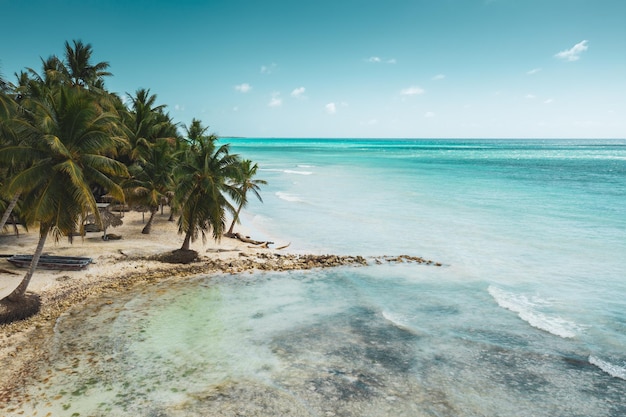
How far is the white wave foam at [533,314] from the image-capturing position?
47.5 ft

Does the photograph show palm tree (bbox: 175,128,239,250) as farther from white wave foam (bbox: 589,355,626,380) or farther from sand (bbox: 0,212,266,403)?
white wave foam (bbox: 589,355,626,380)

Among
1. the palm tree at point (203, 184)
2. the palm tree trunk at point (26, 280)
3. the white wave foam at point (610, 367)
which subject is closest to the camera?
the white wave foam at point (610, 367)

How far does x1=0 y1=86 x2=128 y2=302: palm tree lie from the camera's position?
41.0ft

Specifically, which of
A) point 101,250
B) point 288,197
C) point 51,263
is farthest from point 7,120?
point 288,197

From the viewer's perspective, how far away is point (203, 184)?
1997 cm

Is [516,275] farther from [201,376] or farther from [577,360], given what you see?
[201,376]

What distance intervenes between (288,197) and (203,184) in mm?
26995

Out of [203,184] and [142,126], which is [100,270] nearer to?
[203,184]

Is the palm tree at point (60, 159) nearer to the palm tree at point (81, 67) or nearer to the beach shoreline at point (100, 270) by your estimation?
the beach shoreline at point (100, 270)

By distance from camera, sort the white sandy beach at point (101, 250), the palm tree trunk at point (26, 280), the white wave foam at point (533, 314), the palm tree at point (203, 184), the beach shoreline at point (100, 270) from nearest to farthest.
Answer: the beach shoreline at point (100, 270)
the palm tree trunk at point (26, 280)
the white wave foam at point (533, 314)
the white sandy beach at point (101, 250)
the palm tree at point (203, 184)

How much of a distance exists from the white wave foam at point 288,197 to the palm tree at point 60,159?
3082cm

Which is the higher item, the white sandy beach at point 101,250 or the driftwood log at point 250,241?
the white sandy beach at point 101,250

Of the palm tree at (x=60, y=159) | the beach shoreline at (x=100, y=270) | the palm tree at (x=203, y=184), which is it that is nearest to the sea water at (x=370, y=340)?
the beach shoreline at (x=100, y=270)

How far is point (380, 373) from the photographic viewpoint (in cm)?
1137
